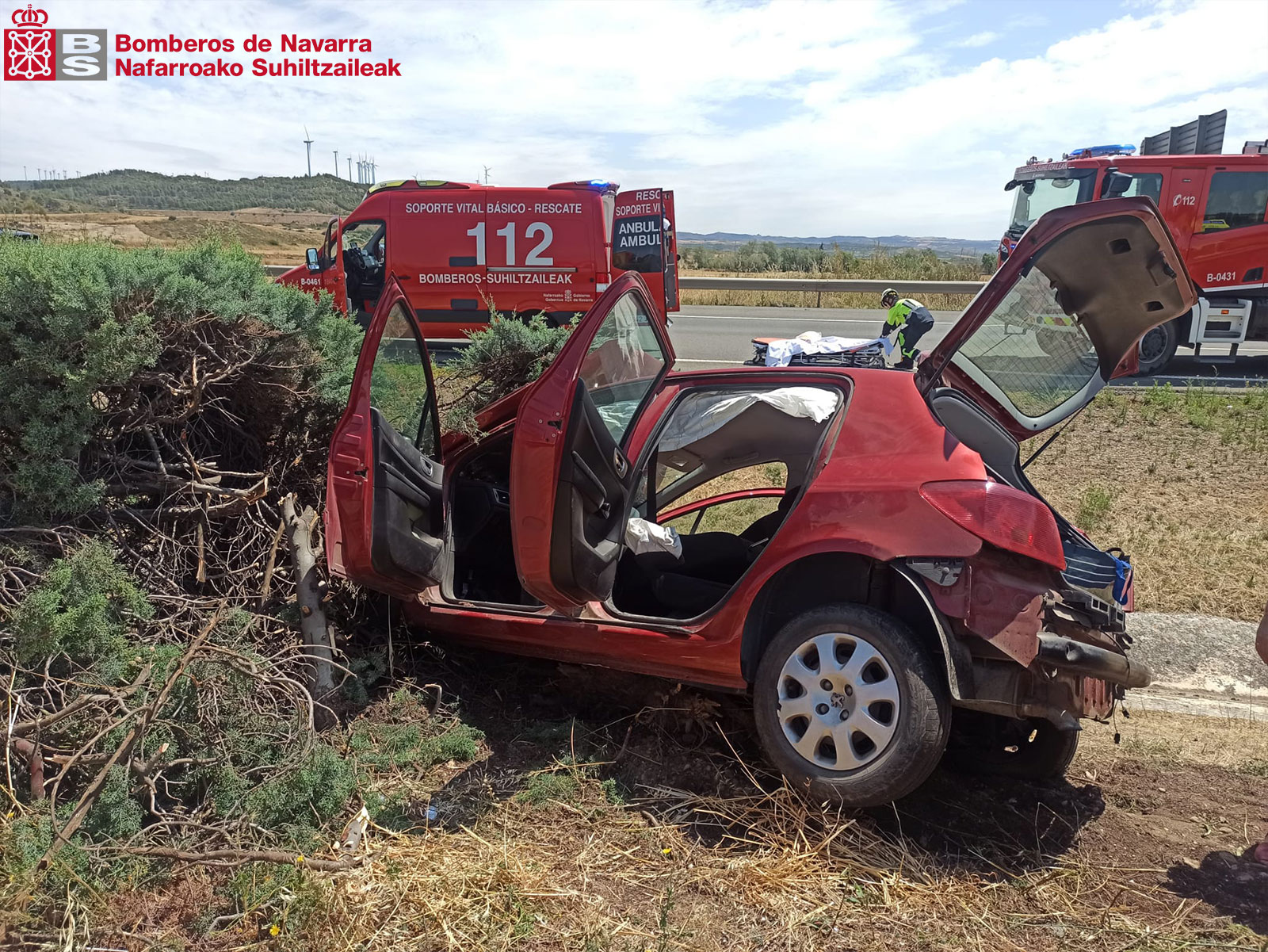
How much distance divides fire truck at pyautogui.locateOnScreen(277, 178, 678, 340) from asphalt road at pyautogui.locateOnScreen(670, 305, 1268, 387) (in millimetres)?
1639

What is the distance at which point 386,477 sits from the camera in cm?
386

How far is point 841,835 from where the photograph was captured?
3158 millimetres

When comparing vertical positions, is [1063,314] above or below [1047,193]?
below

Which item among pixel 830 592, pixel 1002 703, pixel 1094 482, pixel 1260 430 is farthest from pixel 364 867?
pixel 1260 430

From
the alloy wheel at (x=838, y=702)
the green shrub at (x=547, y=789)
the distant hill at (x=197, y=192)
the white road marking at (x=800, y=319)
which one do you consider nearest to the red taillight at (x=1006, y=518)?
the alloy wheel at (x=838, y=702)

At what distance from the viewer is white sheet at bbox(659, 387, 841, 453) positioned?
3.82 m

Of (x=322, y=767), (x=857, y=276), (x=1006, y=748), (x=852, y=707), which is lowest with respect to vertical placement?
(x=1006, y=748)

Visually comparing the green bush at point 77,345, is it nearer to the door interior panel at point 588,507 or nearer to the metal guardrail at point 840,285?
the door interior panel at point 588,507

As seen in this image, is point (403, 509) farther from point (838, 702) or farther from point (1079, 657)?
point (1079, 657)

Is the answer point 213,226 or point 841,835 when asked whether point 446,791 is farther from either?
point 213,226

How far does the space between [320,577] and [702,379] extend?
1918mm

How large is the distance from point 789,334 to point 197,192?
8236 centimetres

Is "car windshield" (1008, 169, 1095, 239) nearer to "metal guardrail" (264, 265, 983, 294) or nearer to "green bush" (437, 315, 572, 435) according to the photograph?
"metal guardrail" (264, 265, 983, 294)

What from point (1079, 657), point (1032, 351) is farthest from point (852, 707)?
point (1032, 351)
